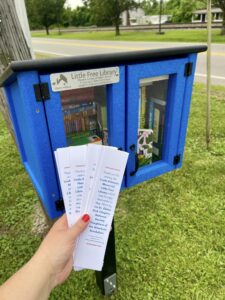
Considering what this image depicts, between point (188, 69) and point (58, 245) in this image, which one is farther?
point (188, 69)

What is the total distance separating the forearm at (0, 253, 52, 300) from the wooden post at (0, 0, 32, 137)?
3.85ft

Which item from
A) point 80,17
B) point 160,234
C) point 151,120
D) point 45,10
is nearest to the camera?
point 151,120

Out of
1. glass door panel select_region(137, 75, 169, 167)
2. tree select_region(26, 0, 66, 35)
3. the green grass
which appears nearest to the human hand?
glass door panel select_region(137, 75, 169, 167)

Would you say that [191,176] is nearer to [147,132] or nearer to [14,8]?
[147,132]

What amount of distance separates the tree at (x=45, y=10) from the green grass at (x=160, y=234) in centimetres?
3838

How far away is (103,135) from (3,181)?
6.79 feet

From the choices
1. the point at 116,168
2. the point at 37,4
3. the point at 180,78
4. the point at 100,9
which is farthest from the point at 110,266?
the point at 37,4

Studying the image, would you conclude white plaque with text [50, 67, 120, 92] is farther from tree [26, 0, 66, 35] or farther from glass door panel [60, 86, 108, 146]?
tree [26, 0, 66, 35]

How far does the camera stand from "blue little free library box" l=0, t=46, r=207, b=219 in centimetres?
101

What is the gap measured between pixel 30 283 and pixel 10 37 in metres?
1.30

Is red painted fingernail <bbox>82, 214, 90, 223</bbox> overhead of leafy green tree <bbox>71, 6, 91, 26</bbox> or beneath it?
overhead

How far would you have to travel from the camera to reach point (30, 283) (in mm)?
837

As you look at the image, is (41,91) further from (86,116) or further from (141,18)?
(141,18)

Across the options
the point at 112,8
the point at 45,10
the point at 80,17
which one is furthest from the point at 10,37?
the point at 80,17
